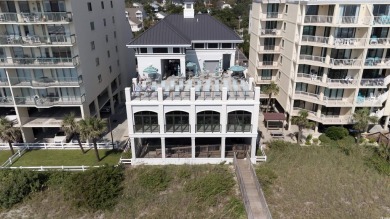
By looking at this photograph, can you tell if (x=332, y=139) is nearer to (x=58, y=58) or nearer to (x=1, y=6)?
(x=58, y=58)

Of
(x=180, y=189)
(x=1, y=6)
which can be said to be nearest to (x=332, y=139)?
(x=180, y=189)

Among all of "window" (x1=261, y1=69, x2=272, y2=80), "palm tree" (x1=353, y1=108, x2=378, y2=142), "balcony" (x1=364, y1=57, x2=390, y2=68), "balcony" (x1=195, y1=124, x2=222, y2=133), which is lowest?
"palm tree" (x1=353, y1=108, x2=378, y2=142)

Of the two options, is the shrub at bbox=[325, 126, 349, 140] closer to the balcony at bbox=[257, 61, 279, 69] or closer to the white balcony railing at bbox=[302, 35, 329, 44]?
the white balcony railing at bbox=[302, 35, 329, 44]

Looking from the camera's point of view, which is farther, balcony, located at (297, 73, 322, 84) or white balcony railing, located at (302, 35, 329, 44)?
balcony, located at (297, 73, 322, 84)

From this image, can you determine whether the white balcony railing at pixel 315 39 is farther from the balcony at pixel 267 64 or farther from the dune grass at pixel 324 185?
the dune grass at pixel 324 185

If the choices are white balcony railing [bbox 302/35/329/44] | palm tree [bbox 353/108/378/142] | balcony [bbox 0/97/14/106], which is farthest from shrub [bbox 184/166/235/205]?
balcony [bbox 0/97/14/106]

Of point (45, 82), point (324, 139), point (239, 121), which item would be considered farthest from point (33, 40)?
point (324, 139)

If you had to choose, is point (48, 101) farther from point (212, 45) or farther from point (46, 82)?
point (212, 45)
